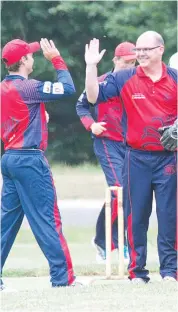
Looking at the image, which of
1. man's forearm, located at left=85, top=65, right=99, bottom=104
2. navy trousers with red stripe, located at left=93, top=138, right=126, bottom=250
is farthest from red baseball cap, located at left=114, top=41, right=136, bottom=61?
man's forearm, located at left=85, top=65, right=99, bottom=104

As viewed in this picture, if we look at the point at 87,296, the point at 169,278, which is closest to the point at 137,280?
the point at 169,278

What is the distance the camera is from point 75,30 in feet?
77.7

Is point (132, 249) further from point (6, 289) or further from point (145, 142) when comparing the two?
point (6, 289)

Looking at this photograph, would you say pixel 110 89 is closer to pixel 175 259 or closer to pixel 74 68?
pixel 175 259

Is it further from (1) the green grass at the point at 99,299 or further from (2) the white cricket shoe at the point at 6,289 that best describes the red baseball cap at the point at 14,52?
(1) the green grass at the point at 99,299

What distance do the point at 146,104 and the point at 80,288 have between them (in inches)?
59.8

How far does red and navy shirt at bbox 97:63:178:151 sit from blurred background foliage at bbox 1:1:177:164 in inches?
490

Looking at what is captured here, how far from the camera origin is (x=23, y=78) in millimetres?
8984

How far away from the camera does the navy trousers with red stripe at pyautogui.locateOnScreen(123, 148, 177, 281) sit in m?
8.91

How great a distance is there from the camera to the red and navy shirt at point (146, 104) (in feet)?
28.9

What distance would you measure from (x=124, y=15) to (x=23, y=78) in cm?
1303

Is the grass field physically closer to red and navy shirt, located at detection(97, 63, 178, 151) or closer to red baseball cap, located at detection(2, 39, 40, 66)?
red and navy shirt, located at detection(97, 63, 178, 151)

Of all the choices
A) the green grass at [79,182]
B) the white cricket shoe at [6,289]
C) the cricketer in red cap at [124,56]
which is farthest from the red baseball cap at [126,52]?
the green grass at [79,182]

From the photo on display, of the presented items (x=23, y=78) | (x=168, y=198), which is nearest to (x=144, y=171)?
(x=168, y=198)
